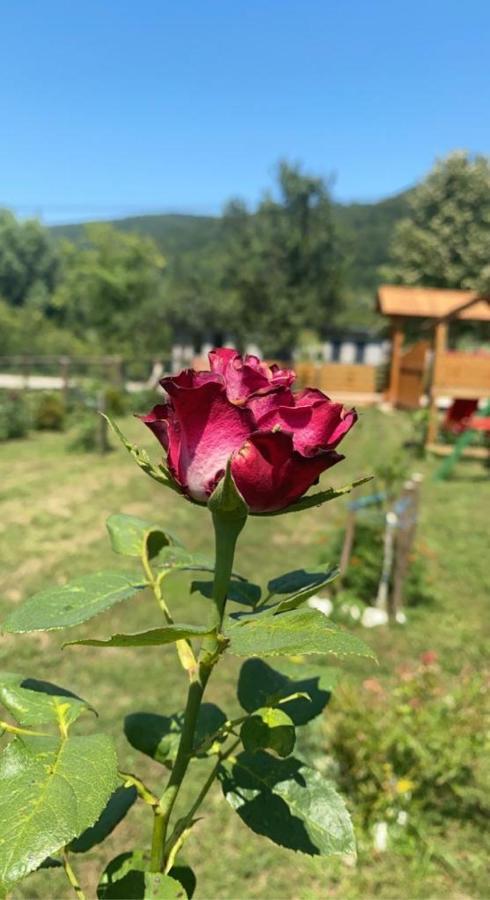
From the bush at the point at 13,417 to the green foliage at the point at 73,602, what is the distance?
564 inches

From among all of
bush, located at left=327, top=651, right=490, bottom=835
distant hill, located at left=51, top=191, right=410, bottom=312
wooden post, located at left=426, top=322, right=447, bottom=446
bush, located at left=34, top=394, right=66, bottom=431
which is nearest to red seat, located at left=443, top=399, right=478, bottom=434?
wooden post, located at left=426, top=322, right=447, bottom=446

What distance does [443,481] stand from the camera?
10719mm

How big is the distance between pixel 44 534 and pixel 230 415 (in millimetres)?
7232

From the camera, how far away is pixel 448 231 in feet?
107

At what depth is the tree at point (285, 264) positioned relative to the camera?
1336 inches

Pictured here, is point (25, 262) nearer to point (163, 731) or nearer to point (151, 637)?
point (163, 731)

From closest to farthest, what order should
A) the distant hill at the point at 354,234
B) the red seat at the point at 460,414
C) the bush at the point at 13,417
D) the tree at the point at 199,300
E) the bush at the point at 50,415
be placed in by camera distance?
the red seat at the point at 460,414 < the bush at the point at 13,417 < the bush at the point at 50,415 < the tree at the point at 199,300 < the distant hill at the point at 354,234

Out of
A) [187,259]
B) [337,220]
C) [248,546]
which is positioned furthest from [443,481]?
[187,259]

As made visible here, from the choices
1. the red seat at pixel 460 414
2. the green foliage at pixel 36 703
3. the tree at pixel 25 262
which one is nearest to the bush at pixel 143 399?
the red seat at pixel 460 414

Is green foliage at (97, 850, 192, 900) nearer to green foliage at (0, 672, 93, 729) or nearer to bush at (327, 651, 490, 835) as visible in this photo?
green foliage at (0, 672, 93, 729)

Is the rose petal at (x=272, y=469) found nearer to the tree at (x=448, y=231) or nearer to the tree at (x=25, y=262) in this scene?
the tree at (x=448, y=231)

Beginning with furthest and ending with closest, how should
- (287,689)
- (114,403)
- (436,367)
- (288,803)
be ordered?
1. (114,403)
2. (436,367)
3. (287,689)
4. (288,803)

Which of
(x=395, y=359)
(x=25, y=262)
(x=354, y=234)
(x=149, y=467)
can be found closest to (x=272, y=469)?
(x=149, y=467)

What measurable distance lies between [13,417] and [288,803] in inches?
577
